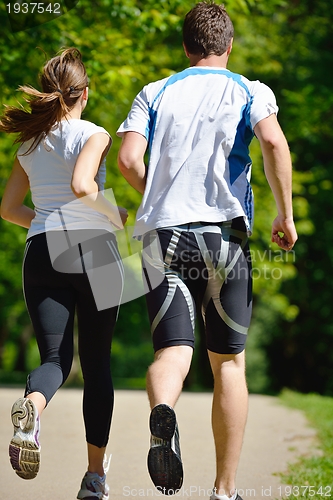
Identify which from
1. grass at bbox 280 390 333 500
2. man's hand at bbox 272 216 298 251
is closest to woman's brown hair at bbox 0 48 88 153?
man's hand at bbox 272 216 298 251

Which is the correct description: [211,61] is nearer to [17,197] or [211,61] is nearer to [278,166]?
[278,166]

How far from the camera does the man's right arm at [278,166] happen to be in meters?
2.95

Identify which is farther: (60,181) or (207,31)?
(60,181)

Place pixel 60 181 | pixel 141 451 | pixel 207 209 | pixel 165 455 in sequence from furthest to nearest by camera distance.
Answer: pixel 141 451 < pixel 60 181 < pixel 207 209 < pixel 165 455

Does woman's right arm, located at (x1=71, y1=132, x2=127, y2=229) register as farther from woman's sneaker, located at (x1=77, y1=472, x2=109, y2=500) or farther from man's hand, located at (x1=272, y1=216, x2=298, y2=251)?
woman's sneaker, located at (x1=77, y1=472, x2=109, y2=500)

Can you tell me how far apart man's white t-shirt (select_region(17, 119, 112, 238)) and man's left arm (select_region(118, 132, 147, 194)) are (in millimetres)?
220

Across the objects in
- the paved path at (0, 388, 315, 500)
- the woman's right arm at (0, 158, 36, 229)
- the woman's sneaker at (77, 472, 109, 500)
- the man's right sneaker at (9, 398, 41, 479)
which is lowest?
the paved path at (0, 388, 315, 500)

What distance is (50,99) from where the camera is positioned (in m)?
3.28

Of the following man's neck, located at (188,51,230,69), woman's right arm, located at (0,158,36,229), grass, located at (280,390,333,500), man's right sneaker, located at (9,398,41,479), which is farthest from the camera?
grass, located at (280,390,333,500)

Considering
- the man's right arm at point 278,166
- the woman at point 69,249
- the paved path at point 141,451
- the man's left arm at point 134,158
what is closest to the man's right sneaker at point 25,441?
the woman at point 69,249

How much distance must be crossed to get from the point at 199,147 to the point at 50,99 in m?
0.81

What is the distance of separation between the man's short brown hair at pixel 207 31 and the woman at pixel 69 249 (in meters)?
0.59

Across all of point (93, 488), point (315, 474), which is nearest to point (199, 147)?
point (93, 488)

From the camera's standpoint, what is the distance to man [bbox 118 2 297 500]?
9.81 feet
